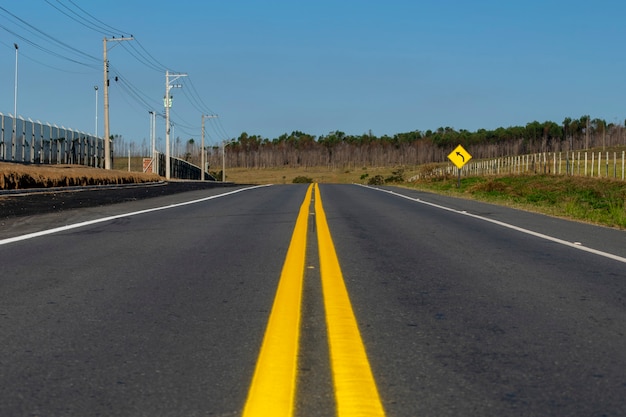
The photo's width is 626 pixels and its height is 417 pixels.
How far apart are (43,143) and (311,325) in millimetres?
56442

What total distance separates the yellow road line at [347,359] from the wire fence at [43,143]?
45.9 metres

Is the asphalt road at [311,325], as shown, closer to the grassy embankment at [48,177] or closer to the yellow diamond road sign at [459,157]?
the grassy embankment at [48,177]

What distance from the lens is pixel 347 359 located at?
3770 mm

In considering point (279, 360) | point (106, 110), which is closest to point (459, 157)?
point (106, 110)

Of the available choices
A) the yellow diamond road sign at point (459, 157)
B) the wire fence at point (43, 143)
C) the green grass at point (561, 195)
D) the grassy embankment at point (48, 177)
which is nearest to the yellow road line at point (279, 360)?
the green grass at point (561, 195)

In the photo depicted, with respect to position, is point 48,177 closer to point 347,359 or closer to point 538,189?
point 538,189

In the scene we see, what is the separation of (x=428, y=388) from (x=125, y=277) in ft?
12.9

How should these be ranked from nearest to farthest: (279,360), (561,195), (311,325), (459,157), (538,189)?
(279,360), (311,325), (561,195), (538,189), (459,157)

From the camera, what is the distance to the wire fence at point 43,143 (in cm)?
5009

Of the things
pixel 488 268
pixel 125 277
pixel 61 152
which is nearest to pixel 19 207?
pixel 125 277

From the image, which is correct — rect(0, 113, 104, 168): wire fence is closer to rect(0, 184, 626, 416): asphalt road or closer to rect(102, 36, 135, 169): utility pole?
rect(102, 36, 135, 169): utility pole

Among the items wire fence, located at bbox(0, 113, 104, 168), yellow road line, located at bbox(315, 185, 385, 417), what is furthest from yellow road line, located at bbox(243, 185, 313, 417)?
wire fence, located at bbox(0, 113, 104, 168)

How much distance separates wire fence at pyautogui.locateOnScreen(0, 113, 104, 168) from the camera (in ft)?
164

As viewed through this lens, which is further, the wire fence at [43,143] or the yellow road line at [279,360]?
the wire fence at [43,143]
